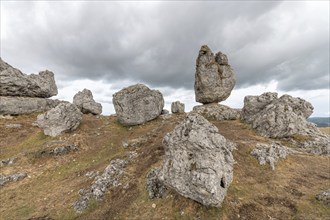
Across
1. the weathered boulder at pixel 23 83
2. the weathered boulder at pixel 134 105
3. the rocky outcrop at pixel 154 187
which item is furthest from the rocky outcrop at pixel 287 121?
the weathered boulder at pixel 23 83

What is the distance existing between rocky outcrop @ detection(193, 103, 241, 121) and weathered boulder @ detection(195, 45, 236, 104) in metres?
1.97

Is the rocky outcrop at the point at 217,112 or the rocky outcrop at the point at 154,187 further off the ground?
the rocky outcrop at the point at 217,112

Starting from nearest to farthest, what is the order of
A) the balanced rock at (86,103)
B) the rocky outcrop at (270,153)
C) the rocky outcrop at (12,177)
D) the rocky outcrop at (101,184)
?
the rocky outcrop at (101,184), the rocky outcrop at (12,177), the rocky outcrop at (270,153), the balanced rock at (86,103)

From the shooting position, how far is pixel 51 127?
137 ft

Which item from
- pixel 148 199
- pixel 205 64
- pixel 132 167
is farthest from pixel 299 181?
pixel 205 64

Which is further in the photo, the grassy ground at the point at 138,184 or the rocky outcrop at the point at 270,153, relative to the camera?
the rocky outcrop at the point at 270,153

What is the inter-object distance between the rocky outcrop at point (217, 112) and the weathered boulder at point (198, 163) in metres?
26.9

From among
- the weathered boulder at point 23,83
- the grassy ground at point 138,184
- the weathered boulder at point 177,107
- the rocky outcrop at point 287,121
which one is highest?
the weathered boulder at point 23,83

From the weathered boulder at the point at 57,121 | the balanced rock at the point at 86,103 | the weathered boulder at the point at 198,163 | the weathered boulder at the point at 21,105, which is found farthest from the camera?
the balanced rock at the point at 86,103

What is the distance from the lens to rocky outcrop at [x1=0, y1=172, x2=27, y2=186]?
100.0ft

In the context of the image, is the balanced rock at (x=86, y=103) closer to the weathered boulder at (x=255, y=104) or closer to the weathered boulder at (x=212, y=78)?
the weathered boulder at (x=212, y=78)

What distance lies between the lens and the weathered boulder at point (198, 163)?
21.4 metres

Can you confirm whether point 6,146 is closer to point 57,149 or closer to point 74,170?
point 57,149

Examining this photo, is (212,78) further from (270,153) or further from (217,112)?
(270,153)
